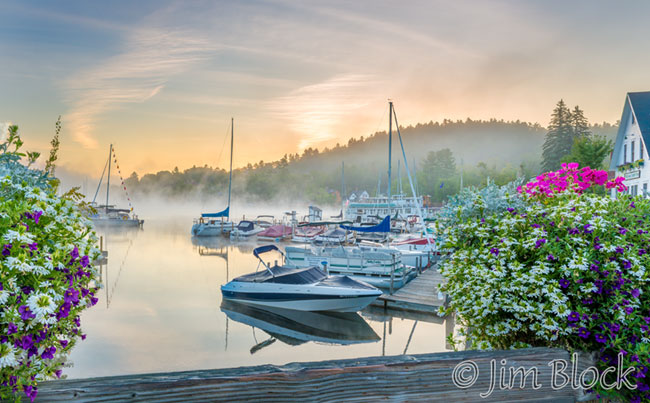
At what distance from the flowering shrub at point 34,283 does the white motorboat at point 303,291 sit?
12488 millimetres

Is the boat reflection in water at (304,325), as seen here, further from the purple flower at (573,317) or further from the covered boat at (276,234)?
the covered boat at (276,234)

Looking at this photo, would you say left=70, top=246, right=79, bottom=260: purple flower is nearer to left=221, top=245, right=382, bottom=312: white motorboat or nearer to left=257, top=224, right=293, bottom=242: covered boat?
left=221, top=245, right=382, bottom=312: white motorboat

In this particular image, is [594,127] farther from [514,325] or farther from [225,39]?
[514,325]

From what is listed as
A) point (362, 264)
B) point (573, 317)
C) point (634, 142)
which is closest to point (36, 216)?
point (573, 317)

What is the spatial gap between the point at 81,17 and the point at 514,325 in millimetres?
25528

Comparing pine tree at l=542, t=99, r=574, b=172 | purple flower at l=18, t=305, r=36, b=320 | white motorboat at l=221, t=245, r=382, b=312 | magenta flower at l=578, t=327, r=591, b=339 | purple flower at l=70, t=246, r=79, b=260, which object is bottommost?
white motorboat at l=221, t=245, r=382, b=312

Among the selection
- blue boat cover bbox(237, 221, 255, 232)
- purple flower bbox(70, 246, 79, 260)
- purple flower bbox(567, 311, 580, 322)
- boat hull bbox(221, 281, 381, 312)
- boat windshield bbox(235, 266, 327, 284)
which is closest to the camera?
purple flower bbox(70, 246, 79, 260)

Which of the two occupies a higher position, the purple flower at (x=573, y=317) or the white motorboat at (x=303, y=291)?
the purple flower at (x=573, y=317)

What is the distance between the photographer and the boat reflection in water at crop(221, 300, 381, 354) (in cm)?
1378

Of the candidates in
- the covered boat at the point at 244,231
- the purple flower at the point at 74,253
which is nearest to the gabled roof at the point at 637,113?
the purple flower at the point at 74,253

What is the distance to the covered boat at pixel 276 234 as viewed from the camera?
47.2 m

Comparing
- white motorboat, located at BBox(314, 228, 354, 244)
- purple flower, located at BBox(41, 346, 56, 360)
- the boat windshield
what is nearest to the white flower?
purple flower, located at BBox(41, 346, 56, 360)

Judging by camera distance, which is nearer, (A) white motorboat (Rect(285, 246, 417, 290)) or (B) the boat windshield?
(B) the boat windshield

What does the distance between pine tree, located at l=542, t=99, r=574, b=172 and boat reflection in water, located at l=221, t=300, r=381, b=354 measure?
6179 centimetres
